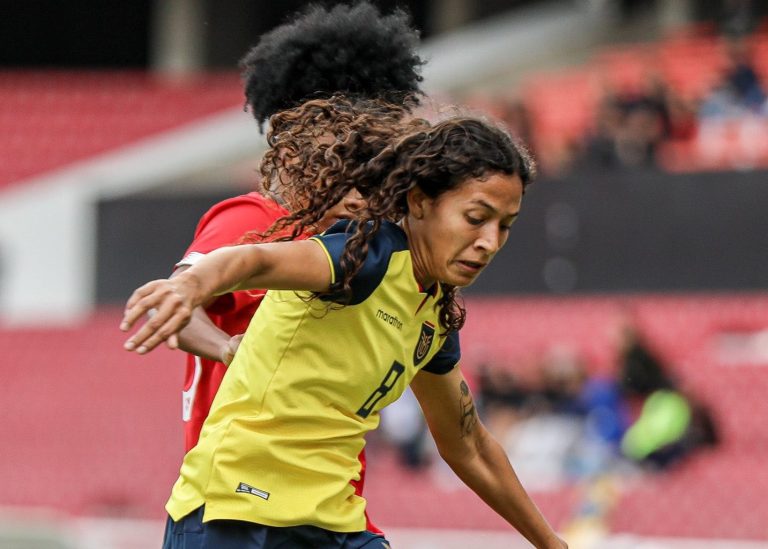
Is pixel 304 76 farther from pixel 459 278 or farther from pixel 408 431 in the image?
pixel 408 431

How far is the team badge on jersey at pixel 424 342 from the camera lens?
337cm

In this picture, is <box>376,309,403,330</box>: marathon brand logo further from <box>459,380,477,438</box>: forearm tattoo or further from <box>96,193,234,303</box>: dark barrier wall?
<box>96,193,234,303</box>: dark barrier wall

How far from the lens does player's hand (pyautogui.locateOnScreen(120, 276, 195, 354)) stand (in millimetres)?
2518

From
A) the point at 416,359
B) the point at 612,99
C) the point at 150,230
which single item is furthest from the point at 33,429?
the point at 416,359

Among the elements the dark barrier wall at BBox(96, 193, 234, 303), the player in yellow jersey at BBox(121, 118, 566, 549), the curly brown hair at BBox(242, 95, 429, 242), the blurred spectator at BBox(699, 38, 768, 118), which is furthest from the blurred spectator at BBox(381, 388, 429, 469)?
the player in yellow jersey at BBox(121, 118, 566, 549)

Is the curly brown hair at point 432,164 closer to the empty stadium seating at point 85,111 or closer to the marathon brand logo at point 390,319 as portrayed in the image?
the marathon brand logo at point 390,319

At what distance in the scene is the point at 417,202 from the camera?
3215 millimetres

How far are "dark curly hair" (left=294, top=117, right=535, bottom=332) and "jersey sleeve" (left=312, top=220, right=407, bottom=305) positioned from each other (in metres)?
0.03

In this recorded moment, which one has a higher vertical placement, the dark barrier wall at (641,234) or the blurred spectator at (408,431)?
the dark barrier wall at (641,234)

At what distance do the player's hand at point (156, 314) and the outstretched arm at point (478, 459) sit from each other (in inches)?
51.0

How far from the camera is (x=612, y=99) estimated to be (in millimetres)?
13930

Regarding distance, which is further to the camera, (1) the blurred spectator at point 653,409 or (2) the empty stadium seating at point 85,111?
(2) the empty stadium seating at point 85,111

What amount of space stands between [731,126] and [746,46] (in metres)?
1.91

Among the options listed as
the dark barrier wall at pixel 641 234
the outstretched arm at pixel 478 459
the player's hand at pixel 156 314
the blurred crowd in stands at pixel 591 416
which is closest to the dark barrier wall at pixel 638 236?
the dark barrier wall at pixel 641 234
